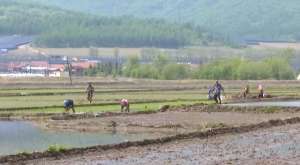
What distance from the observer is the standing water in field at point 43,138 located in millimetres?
24641

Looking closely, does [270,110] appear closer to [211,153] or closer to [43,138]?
[43,138]

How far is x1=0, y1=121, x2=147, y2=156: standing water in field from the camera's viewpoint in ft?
80.8

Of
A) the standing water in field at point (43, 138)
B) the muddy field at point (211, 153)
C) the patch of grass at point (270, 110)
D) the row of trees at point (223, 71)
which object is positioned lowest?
the standing water in field at point (43, 138)

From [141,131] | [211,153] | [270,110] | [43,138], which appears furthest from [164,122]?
[211,153]

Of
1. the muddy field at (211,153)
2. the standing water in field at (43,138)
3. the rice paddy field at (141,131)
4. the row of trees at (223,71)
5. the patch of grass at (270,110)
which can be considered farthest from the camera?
the row of trees at (223,71)

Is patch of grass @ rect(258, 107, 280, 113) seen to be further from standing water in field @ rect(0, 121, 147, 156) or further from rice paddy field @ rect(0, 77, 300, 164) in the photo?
standing water in field @ rect(0, 121, 147, 156)

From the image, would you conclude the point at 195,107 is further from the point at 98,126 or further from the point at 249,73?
the point at 249,73

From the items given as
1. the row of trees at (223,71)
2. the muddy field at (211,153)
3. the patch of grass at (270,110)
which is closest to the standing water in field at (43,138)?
the muddy field at (211,153)

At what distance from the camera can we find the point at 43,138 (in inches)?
1090

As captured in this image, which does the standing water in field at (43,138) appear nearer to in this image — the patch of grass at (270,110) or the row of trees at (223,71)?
the patch of grass at (270,110)

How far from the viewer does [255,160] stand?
19750mm

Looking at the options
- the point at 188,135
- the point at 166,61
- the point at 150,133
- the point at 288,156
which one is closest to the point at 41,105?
the point at 150,133

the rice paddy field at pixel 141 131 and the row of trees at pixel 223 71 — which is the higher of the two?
the row of trees at pixel 223 71

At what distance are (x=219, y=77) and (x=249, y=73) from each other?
4.40m
